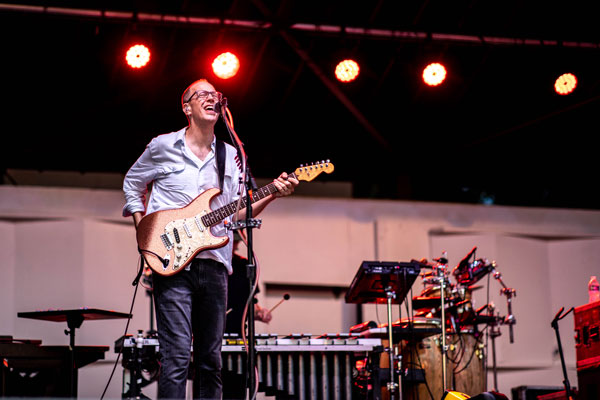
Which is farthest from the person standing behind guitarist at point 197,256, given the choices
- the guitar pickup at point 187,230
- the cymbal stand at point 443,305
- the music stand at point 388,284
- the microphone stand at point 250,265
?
the cymbal stand at point 443,305

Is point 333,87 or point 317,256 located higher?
point 333,87

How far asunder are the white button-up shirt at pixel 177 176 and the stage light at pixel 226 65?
404 centimetres

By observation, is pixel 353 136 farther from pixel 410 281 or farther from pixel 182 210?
pixel 182 210

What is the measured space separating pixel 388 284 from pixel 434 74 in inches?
144

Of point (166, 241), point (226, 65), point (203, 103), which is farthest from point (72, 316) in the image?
point (226, 65)

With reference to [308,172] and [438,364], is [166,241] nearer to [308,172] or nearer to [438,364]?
[308,172]

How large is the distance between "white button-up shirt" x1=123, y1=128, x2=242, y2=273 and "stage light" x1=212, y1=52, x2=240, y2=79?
13.3 ft

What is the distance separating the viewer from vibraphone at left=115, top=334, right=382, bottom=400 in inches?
248

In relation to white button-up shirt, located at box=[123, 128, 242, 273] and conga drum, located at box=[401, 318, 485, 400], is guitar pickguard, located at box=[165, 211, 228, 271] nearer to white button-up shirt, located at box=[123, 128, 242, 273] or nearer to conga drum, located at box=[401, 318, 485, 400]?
white button-up shirt, located at box=[123, 128, 242, 273]

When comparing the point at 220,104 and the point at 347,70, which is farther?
the point at 347,70

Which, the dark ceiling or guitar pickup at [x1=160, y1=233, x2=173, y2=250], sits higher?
the dark ceiling

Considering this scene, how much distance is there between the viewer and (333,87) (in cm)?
1031

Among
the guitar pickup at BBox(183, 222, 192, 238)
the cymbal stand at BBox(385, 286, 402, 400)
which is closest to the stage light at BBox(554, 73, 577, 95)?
the cymbal stand at BBox(385, 286, 402, 400)

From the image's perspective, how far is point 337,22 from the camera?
9477mm
